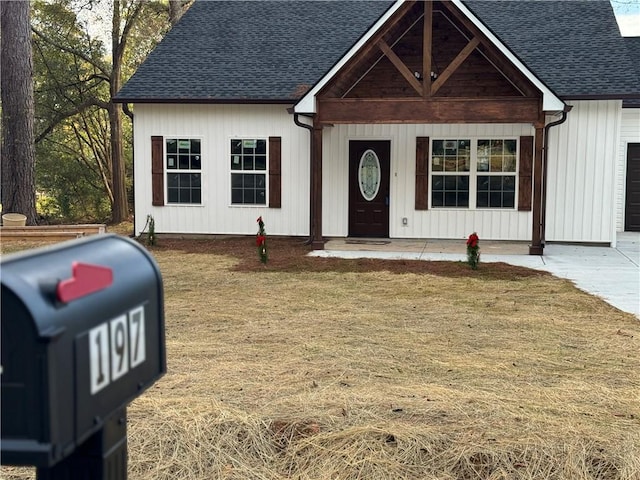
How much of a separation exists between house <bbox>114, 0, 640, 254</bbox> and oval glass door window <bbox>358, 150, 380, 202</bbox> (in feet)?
0.10

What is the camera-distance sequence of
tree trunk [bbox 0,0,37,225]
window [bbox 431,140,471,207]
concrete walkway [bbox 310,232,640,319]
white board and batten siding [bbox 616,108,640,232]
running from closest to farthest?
concrete walkway [bbox 310,232,640,319] → window [bbox 431,140,471,207] → white board and batten siding [bbox 616,108,640,232] → tree trunk [bbox 0,0,37,225]

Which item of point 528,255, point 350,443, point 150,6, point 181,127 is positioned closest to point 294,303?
point 350,443

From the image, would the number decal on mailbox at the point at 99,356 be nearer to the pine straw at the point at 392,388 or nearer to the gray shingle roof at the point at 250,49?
the pine straw at the point at 392,388

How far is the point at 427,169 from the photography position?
14.5m

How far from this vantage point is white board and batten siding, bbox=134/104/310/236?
49.1 ft

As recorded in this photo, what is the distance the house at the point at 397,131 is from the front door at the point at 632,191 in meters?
0.05

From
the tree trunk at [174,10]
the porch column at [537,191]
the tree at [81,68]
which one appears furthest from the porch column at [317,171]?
the tree trunk at [174,10]

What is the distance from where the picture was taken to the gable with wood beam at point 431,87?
12.1 metres

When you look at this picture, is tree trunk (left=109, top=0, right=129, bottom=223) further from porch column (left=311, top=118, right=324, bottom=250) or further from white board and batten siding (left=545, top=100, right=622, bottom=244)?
white board and batten siding (left=545, top=100, right=622, bottom=244)

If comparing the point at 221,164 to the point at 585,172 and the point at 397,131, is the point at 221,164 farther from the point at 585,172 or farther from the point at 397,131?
the point at 585,172

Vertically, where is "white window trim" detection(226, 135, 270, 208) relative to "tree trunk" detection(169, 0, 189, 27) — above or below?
below

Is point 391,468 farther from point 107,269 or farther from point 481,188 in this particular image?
point 481,188

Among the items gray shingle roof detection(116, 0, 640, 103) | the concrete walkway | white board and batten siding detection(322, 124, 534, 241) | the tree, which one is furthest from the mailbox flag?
the tree

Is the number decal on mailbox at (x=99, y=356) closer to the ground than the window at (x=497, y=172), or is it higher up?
closer to the ground
